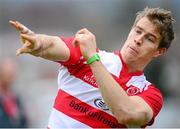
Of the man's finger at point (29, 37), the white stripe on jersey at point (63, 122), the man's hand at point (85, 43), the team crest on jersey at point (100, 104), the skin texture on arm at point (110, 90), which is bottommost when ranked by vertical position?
the white stripe on jersey at point (63, 122)

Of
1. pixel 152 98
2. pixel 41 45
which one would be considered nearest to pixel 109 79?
pixel 41 45

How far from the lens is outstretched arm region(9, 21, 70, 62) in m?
5.67

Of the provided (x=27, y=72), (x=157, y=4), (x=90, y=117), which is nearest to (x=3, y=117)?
(x=90, y=117)

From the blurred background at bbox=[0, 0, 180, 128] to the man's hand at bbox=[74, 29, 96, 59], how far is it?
167 inches

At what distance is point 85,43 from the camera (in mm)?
5863

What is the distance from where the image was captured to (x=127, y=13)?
40.7ft

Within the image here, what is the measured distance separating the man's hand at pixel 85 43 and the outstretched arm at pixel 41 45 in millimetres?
164

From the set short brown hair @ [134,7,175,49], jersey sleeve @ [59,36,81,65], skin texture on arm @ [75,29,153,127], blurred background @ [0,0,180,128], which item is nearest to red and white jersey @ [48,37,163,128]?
jersey sleeve @ [59,36,81,65]

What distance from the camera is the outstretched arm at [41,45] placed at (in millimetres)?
5673

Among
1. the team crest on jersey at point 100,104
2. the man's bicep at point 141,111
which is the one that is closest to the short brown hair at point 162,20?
the man's bicep at point 141,111

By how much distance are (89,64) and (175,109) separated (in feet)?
17.8

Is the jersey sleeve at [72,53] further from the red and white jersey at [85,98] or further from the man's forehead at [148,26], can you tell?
the man's forehead at [148,26]

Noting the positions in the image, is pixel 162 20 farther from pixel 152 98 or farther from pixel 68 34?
pixel 68 34

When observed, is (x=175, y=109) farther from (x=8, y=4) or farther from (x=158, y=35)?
(x=158, y=35)
